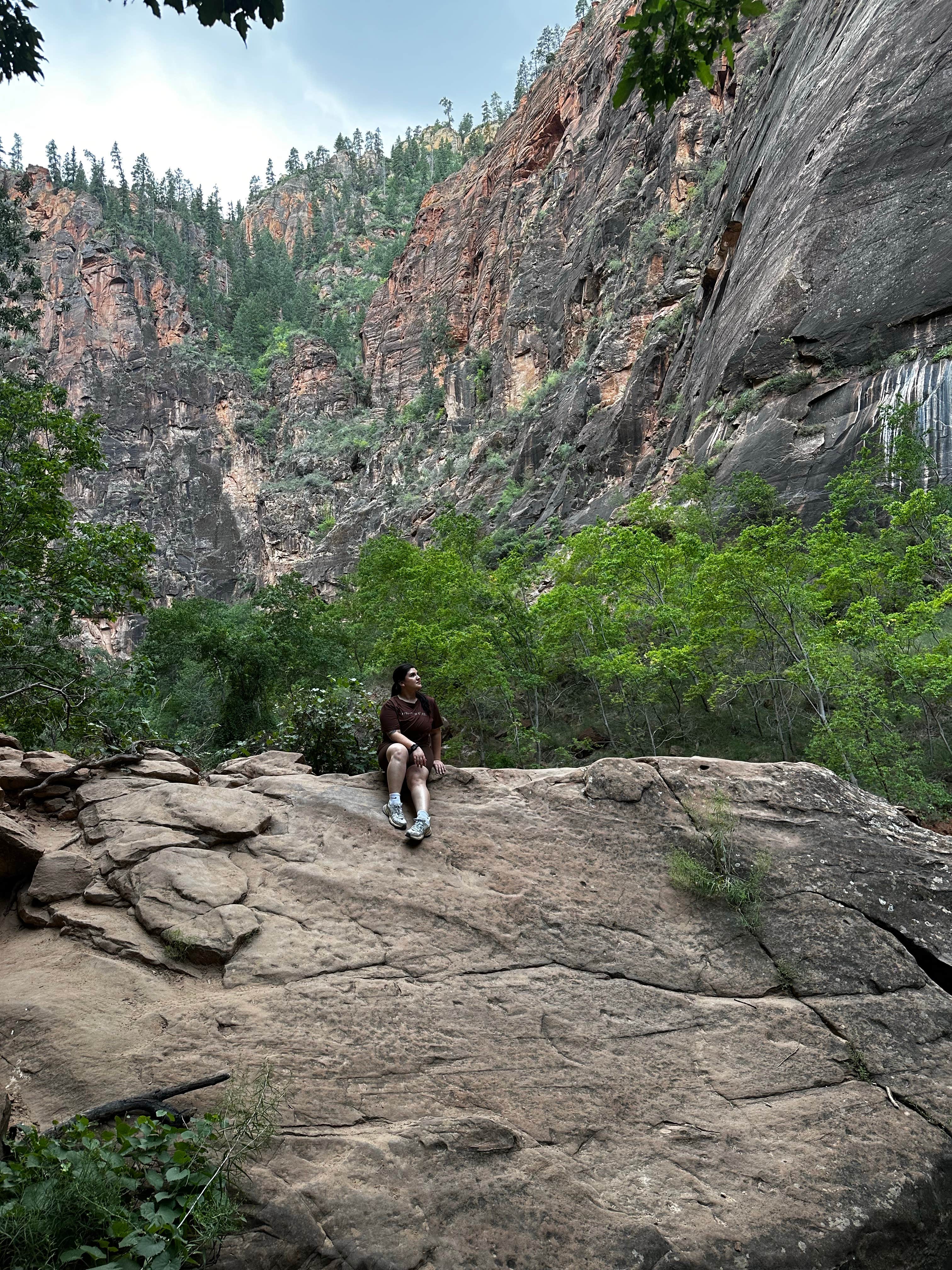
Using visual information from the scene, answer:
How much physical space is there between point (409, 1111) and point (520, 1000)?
1.00m

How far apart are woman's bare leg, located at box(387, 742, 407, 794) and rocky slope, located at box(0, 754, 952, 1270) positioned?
0.95 feet

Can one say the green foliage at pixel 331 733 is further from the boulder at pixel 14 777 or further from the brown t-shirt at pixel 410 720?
the boulder at pixel 14 777

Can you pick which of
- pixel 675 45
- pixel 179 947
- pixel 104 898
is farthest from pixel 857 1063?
pixel 675 45

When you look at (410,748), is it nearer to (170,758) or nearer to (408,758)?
(408,758)

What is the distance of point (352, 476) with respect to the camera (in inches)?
2657

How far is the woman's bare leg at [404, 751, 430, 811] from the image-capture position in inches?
225

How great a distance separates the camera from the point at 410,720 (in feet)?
20.5

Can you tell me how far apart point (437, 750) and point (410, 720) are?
1.31ft

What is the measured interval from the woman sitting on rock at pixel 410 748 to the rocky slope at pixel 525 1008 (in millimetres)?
176

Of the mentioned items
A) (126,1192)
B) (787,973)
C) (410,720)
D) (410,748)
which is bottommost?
(787,973)

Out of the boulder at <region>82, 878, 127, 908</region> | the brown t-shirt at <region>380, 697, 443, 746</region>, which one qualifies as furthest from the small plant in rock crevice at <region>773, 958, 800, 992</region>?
the boulder at <region>82, 878, 127, 908</region>

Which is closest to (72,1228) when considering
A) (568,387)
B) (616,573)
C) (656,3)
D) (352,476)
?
(656,3)

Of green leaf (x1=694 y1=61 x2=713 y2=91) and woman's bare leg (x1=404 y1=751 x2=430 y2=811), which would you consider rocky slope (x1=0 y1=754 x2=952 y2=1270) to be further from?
green leaf (x1=694 y1=61 x2=713 y2=91)

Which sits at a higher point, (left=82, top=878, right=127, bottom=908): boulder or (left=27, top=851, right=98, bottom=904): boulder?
(left=27, top=851, right=98, bottom=904): boulder
